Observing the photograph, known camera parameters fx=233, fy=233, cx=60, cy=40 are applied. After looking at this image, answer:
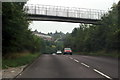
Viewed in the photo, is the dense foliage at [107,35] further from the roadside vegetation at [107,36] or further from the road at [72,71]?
the road at [72,71]

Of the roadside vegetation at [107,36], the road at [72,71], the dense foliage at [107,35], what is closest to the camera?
the road at [72,71]

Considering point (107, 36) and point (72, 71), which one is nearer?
point (72, 71)

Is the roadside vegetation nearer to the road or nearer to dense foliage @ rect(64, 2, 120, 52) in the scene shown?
dense foliage @ rect(64, 2, 120, 52)

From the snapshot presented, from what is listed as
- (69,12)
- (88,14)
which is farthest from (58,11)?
(88,14)

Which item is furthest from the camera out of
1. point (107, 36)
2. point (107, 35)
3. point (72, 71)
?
point (107, 35)

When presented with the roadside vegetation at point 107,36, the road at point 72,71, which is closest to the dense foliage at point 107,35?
the roadside vegetation at point 107,36

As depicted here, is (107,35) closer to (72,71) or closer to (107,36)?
(107,36)

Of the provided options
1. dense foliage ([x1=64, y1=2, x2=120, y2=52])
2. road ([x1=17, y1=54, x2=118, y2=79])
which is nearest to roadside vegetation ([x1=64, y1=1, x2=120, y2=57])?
dense foliage ([x1=64, y1=2, x2=120, y2=52])

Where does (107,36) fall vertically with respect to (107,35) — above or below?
below

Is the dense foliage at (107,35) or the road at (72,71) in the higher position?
the dense foliage at (107,35)

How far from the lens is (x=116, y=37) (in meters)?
37.8

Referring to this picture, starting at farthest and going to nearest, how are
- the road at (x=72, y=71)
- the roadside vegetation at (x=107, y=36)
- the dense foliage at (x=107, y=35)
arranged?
the dense foliage at (x=107, y=35)
the roadside vegetation at (x=107, y=36)
the road at (x=72, y=71)

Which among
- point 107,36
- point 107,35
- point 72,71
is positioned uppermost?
point 107,35

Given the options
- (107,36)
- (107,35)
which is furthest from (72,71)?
(107,35)
